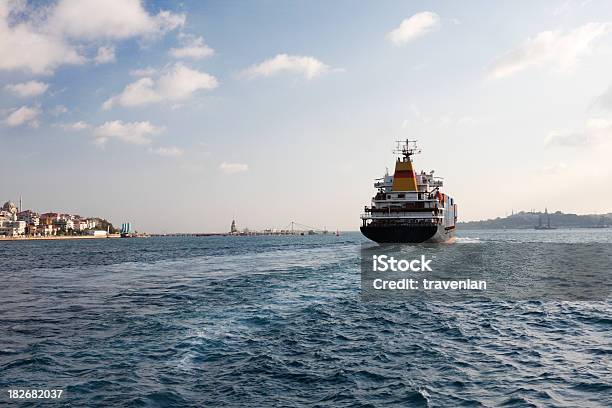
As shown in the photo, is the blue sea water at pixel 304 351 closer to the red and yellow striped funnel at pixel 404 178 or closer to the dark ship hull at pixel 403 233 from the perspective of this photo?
the dark ship hull at pixel 403 233

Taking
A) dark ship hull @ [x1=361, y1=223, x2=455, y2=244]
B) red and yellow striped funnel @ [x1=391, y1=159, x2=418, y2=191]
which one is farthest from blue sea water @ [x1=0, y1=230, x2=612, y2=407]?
red and yellow striped funnel @ [x1=391, y1=159, x2=418, y2=191]

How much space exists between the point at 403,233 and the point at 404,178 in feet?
45.2

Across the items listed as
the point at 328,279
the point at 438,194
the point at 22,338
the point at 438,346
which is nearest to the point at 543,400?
the point at 438,346

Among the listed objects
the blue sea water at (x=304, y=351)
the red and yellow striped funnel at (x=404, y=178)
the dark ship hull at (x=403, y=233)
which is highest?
the red and yellow striped funnel at (x=404, y=178)

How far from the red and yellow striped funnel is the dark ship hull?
964cm

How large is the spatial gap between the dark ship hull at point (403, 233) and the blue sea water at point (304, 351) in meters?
45.4

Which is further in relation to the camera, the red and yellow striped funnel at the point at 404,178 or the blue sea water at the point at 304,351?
the red and yellow striped funnel at the point at 404,178

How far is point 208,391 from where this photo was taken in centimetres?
1169

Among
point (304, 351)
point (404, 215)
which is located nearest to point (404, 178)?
point (404, 215)

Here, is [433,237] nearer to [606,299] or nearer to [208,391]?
[606,299]

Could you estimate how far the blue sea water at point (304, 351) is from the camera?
11.6 meters

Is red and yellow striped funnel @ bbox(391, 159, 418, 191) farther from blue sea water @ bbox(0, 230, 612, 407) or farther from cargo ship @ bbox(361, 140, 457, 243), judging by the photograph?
blue sea water @ bbox(0, 230, 612, 407)

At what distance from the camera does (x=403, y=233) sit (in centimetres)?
7219

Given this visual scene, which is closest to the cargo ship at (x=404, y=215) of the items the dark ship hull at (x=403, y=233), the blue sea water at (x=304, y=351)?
the dark ship hull at (x=403, y=233)
